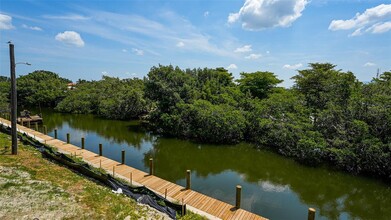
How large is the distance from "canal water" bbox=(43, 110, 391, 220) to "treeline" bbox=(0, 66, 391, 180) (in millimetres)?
1119

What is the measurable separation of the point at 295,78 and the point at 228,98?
8903 mm

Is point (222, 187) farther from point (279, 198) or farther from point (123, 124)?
point (123, 124)

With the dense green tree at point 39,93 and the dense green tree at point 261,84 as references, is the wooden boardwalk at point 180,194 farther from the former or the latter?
the dense green tree at point 39,93

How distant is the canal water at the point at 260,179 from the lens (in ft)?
33.1

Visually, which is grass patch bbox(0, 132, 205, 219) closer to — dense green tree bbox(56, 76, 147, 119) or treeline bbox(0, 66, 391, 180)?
treeline bbox(0, 66, 391, 180)

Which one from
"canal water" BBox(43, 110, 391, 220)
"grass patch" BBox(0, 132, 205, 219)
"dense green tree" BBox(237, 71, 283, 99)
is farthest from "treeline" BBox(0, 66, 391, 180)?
"grass patch" BBox(0, 132, 205, 219)

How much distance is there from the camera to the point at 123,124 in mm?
27609

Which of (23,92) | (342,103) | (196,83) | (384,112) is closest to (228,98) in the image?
(196,83)

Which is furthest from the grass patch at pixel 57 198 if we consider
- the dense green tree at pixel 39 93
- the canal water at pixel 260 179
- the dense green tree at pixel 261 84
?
the dense green tree at pixel 39 93

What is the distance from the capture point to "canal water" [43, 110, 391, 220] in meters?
10.1

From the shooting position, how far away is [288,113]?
57.1 ft

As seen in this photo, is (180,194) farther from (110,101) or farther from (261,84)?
(110,101)

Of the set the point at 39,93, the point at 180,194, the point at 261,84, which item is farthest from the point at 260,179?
the point at 39,93

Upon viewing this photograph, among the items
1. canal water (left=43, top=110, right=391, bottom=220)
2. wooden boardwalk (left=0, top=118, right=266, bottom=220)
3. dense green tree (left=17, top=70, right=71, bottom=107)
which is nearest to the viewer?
wooden boardwalk (left=0, top=118, right=266, bottom=220)
